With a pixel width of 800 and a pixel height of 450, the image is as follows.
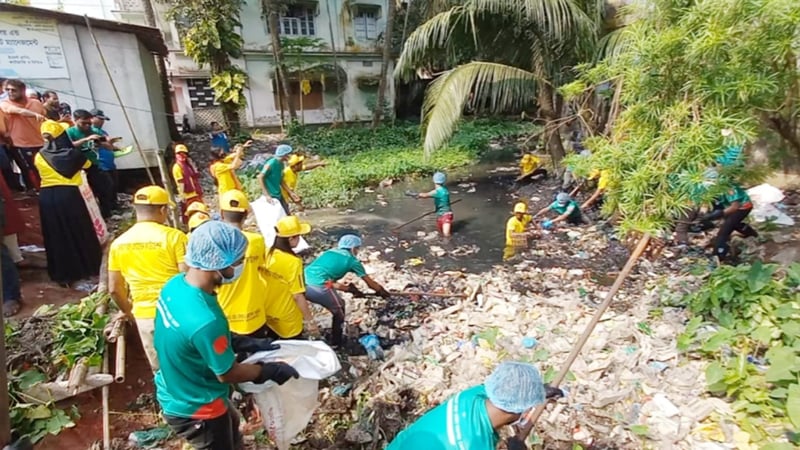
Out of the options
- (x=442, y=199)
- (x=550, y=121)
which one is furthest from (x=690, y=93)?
(x=550, y=121)

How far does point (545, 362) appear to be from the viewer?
4.01 metres

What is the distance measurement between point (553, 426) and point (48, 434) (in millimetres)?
3538

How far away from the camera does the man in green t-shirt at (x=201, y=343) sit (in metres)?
1.90

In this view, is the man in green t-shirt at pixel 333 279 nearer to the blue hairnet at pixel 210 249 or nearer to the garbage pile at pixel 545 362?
the garbage pile at pixel 545 362

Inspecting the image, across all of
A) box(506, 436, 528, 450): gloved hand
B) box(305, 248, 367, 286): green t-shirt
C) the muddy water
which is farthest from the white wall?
box(506, 436, 528, 450): gloved hand

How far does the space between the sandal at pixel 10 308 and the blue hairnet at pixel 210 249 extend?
3.11m

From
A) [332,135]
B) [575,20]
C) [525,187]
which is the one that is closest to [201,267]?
[575,20]

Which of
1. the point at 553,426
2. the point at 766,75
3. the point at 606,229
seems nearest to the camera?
the point at 766,75

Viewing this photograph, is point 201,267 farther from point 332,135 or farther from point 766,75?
point 332,135

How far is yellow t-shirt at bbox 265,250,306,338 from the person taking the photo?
11.2 ft

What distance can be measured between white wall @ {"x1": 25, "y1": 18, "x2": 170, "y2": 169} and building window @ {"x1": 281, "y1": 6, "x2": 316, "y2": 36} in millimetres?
10118

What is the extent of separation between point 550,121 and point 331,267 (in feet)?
23.0

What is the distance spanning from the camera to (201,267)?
1.92 metres

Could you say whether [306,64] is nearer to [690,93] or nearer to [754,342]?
[690,93]
